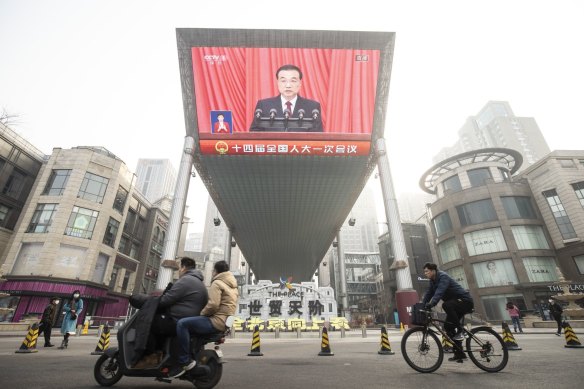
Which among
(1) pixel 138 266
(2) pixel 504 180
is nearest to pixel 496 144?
(2) pixel 504 180

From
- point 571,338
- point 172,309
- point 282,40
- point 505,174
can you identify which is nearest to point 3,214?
point 282,40

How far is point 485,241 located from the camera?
37.5 meters

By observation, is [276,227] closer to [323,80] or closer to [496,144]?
[323,80]

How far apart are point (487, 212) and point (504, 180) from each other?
6261 millimetres

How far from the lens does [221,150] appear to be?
25.1 metres

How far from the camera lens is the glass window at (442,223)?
1668 inches

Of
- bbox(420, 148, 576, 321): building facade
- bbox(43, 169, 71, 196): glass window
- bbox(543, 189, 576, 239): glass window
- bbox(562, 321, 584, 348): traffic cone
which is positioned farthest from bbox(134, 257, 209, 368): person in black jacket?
bbox(543, 189, 576, 239): glass window

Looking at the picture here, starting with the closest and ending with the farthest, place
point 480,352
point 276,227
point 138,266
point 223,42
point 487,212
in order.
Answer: point 480,352
point 223,42
point 487,212
point 138,266
point 276,227

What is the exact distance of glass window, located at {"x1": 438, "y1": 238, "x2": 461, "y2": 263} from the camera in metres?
40.7

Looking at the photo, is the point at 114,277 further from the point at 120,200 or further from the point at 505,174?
the point at 505,174

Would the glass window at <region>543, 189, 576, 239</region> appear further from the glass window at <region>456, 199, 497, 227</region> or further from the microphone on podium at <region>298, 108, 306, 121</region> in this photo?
the microphone on podium at <region>298, 108, 306, 121</region>

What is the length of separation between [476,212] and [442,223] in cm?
525

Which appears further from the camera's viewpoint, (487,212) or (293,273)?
(293,273)

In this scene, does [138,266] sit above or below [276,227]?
below
